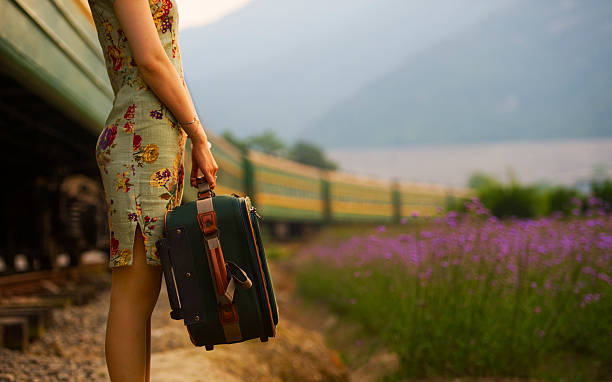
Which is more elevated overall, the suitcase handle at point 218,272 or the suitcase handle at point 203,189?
the suitcase handle at point 203,189

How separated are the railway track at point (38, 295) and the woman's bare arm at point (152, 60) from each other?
2.41 m

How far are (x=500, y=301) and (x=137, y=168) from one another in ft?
7.70

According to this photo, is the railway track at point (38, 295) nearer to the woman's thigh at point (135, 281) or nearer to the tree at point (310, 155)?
the woman's thigh at point (135, 281)

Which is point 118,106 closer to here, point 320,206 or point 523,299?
point 523,299

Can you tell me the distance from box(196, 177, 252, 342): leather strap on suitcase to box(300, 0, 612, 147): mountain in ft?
512

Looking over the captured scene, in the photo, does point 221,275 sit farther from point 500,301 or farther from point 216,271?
point 500,301

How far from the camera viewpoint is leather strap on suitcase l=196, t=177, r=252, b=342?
1525 mm

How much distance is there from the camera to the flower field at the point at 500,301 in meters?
3.05

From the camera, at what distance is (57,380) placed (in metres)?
2.56

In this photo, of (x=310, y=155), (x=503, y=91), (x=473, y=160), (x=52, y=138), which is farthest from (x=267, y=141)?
(x=503, y=91)

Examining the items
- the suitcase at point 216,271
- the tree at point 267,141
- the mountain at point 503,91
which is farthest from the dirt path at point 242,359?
the mountain at point 503,91

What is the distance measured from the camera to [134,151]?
1579 mm

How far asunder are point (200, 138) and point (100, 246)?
5749mm

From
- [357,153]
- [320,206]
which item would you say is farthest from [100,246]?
[357,153]
